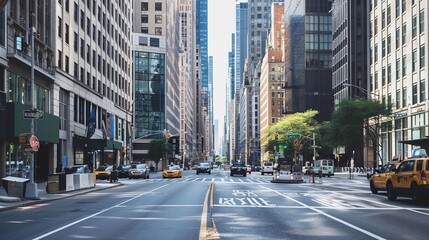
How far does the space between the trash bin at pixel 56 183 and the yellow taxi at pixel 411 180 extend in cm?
1761

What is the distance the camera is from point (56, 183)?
30.4m

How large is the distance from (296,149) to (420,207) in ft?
281

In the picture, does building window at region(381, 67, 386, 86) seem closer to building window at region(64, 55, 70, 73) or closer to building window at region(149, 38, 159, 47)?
building window at region(64, 55, 70, 73)

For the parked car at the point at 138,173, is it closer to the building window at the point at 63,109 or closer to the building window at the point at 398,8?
the building window at the point at 63,109

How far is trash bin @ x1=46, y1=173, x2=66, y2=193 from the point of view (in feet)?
99.1

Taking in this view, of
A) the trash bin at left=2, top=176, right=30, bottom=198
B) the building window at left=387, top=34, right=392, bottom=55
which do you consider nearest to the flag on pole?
the trash bin at left=2, top=176, right=30, bottom=198

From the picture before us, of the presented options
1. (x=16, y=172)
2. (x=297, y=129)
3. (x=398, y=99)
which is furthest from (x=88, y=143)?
(x=297, y=129)

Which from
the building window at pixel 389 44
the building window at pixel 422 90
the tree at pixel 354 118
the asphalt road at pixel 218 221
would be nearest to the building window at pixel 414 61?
the building window at pixel 422 90

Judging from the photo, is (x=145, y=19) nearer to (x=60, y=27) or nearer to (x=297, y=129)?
(x=297, y=129)

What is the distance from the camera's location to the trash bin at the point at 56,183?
30203mm

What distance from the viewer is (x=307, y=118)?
343 feet

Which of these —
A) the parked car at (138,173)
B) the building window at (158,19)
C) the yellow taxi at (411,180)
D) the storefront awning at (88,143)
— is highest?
the building window at (158,19)

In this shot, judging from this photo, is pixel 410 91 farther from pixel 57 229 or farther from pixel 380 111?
pixel 57 229

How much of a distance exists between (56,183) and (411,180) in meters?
18.7
